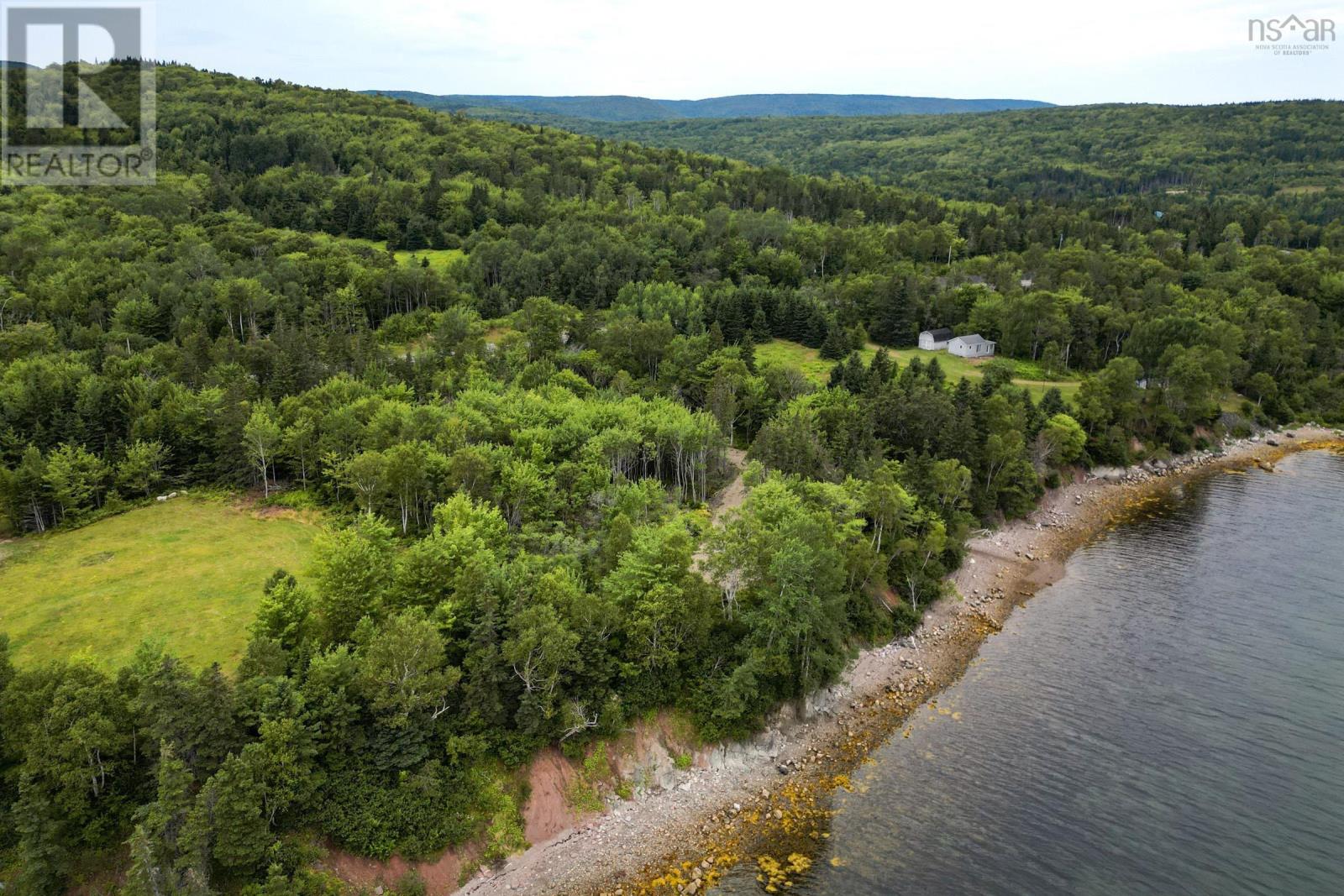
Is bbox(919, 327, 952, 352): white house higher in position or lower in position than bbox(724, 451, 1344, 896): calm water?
higher

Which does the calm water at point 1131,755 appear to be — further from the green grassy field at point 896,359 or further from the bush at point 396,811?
the green grassy field at point 896,359

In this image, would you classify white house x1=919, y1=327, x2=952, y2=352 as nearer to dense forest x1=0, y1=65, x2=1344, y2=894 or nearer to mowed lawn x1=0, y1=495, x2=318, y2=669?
dense forest x1=0, y1=65, x2=1344, y2=894

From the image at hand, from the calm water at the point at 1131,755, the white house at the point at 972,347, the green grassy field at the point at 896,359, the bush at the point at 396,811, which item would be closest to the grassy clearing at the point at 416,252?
the green grassy field at the point at 896,359

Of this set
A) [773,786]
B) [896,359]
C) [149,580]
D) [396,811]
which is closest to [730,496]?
[773,786]

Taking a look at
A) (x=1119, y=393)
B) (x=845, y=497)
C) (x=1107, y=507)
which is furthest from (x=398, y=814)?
(x=1119, y=393)

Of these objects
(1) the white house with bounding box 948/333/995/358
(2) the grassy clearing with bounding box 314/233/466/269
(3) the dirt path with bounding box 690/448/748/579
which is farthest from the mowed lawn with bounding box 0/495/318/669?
(1) the white house with bounding box 948/333/995/358

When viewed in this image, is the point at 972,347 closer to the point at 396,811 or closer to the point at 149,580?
the point at 396,811
